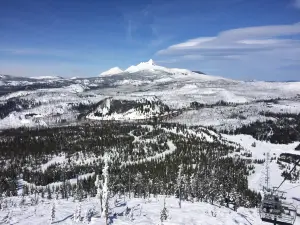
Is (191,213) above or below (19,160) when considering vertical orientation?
above

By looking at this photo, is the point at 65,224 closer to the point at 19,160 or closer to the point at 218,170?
the point at 218,170

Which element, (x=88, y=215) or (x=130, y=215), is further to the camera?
(x=130, y=215)

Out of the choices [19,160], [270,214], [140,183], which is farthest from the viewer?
[19,160]

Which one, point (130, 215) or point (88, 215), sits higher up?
point (88, 215)

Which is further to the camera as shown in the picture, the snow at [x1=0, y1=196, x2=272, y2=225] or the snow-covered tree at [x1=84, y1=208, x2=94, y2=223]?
the snow-covered tree at [x1=84, y1=208, x2=94, y2=223]

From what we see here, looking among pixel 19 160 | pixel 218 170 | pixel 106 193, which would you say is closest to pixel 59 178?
pixel 19 160

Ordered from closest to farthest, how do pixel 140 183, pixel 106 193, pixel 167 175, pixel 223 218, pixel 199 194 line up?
pixel 106 193 < pixel 223 218 < pixel 199 194 < pixel 140 183 < pixel 167 175

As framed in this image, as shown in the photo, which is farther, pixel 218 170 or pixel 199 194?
pixel 218 170

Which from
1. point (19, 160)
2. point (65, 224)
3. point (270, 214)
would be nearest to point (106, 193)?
point (65, 224)

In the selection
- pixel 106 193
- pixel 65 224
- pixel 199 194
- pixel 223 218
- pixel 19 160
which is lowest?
pixel 19 160

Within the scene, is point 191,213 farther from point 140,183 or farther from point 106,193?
point 140,183

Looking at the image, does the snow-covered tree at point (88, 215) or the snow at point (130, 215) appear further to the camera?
the snow-covered tree at point (88, 215)
